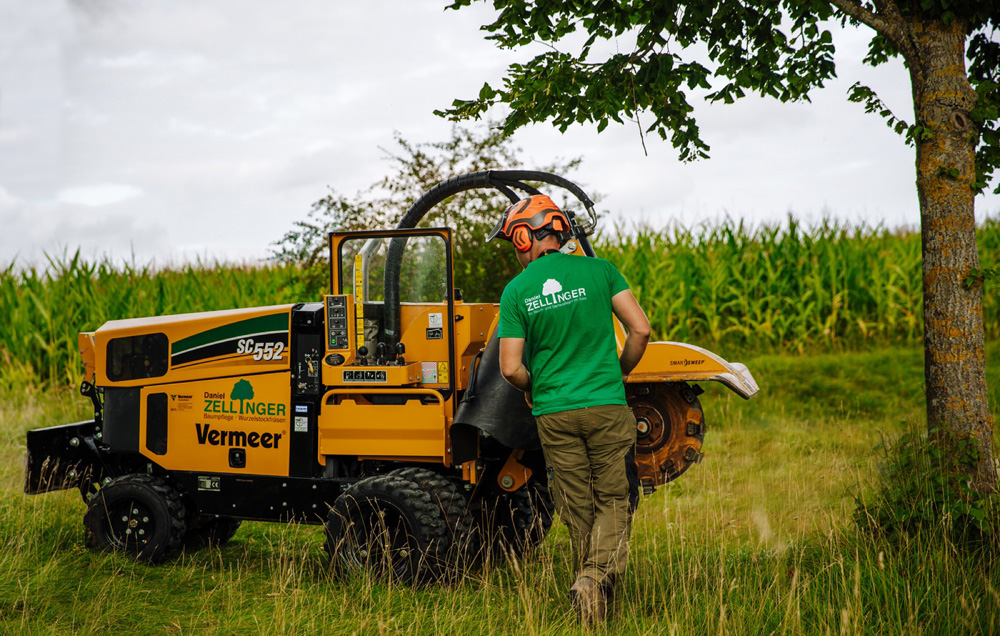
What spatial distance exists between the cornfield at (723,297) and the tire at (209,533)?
19.8 feet

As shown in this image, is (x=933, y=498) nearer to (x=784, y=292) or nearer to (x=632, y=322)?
(x=632, y=322)

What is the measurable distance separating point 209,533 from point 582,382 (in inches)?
139

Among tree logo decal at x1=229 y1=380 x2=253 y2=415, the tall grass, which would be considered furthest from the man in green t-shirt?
the tall grass

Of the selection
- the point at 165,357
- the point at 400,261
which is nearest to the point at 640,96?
the point at 400,261

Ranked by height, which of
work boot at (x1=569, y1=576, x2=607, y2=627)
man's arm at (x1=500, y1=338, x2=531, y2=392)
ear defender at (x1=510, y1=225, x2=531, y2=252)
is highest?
ear defender at (x1=510, y1=225, x2=531, y2=252)

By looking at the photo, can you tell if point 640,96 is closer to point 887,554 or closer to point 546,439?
point 546,439

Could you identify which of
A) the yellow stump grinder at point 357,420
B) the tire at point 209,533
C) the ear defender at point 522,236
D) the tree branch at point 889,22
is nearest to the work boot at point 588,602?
the yellow stump grinder at point 357,420

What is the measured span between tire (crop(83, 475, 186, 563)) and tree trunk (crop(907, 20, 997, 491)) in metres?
5.04

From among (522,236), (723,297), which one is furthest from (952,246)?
(723,297)

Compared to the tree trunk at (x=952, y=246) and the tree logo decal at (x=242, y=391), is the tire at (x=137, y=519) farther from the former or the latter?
the tree trunk at (x=952, y=246)

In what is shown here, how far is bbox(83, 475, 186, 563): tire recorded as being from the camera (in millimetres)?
5672

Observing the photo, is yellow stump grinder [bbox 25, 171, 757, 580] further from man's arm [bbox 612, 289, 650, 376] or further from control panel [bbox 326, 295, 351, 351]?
man's arm [bbox 612, 289, 650, 376]

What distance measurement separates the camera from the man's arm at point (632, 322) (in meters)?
4.19

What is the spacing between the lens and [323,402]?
5391 mm
